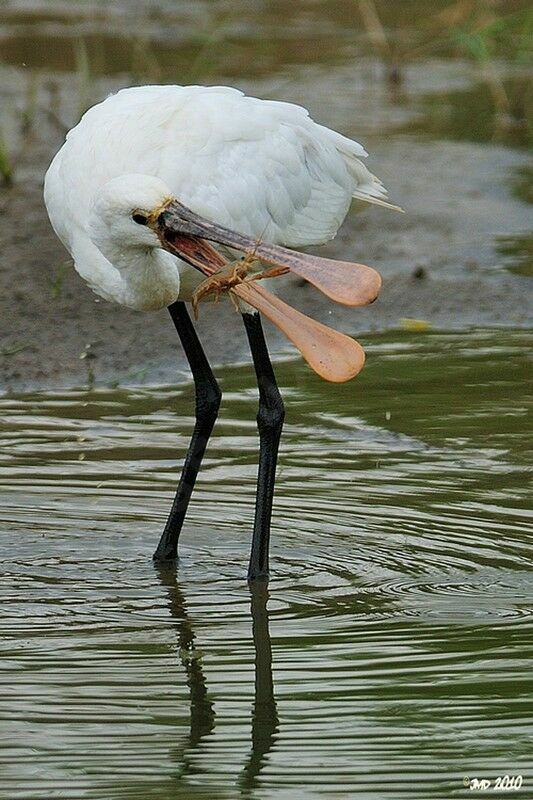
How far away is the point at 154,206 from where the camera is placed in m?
6.03

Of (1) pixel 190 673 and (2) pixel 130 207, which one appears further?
(2) pixel 130 207

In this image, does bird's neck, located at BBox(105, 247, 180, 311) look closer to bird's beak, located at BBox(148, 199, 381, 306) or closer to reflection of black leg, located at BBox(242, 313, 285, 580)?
bird's beak, located at BBox(148, 199, 381, 306)

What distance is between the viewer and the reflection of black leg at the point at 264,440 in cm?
660

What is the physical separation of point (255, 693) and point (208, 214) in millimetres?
2027

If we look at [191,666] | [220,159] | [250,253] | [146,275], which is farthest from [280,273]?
[191,666]

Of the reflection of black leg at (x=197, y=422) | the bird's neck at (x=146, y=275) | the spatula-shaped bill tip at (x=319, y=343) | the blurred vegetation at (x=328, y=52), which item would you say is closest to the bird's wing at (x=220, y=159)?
the bird's neck at (x=146, y=275)

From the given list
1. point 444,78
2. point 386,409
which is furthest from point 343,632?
point 444,78

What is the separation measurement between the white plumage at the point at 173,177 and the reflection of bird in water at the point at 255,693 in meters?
1.06

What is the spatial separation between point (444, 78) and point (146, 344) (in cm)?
761

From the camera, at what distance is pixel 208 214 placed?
665 cm

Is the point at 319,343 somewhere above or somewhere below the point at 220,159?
below

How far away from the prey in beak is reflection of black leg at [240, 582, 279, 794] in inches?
33.0

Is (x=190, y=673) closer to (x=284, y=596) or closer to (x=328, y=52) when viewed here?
(x=284, y=596)

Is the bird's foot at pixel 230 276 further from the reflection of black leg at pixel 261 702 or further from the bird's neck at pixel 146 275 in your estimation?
the reflection of black leg at pixel 261 702
